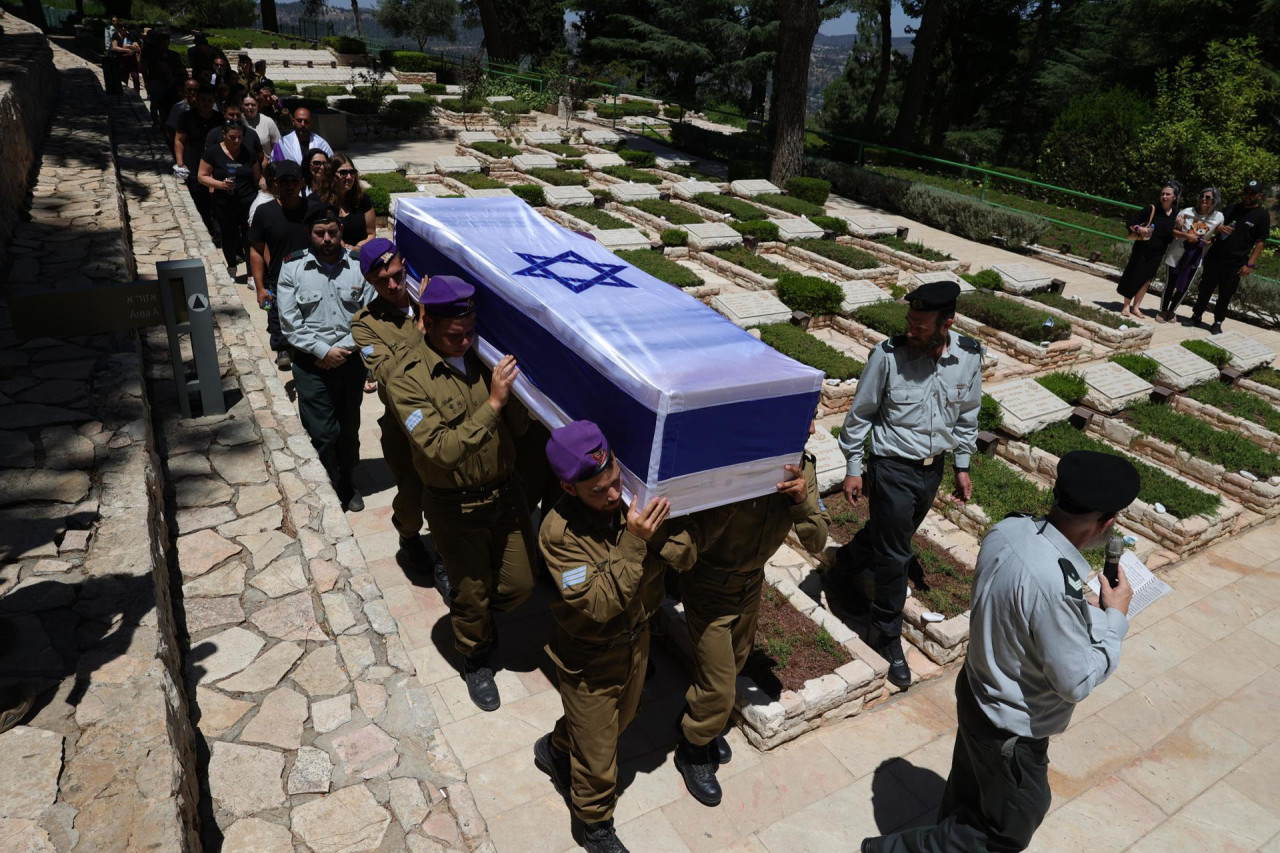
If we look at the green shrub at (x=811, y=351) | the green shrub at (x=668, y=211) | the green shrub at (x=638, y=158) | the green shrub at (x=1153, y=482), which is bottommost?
the green shrub at (x=1153, y=482)

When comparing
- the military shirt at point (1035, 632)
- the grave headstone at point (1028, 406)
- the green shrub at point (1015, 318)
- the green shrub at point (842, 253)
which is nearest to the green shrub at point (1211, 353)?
the green shrub at point (1015, 318)

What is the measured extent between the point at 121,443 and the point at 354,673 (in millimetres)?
1949

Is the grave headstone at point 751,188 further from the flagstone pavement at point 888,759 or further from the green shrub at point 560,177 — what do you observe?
the flagstone pavement at point 888,759

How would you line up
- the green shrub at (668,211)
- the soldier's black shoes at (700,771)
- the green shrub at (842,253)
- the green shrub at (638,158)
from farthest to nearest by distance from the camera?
the green shrub at (638,158) → the green shrub at (668,211) → the green shrub at (842,253) → the soldier's black shoes at (700,771)

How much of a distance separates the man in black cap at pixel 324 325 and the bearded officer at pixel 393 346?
45 cm

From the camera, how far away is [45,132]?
1161 centimetres

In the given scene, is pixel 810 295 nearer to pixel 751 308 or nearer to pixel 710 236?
pixel 751 308

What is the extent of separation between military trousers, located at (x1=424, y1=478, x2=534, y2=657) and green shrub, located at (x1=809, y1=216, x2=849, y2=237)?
34.8 feet

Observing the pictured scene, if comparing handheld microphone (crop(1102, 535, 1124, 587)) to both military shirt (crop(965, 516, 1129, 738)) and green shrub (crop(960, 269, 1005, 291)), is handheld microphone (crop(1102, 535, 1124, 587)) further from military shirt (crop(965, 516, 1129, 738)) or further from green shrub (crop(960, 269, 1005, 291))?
green shrub (crop(960, 269, 1005, 291))

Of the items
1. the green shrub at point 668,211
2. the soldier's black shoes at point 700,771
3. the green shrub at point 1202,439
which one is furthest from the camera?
the green shrub at point 668,211

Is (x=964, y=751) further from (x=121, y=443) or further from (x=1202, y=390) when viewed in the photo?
(x=1202, y=390)

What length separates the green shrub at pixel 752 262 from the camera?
10.8 m

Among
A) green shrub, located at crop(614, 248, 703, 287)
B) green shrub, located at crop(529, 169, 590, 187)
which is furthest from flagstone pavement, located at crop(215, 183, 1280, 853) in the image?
green shrub, located at crop(529, 169, 590, 187)

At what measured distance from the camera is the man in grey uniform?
2.47 metres
